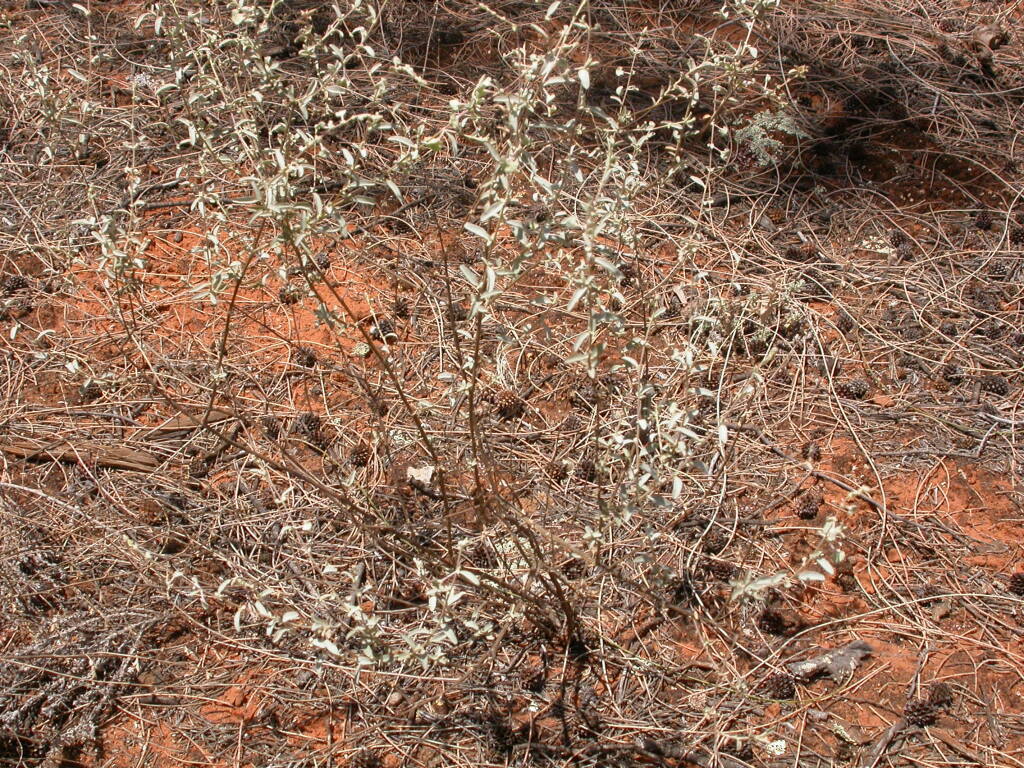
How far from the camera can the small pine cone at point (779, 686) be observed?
8.55 ft

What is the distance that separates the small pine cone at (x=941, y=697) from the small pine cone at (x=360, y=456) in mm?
2095

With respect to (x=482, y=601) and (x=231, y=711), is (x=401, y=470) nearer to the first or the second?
(x=482, y=601)

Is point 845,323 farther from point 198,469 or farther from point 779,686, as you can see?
point 198,469

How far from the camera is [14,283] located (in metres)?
3.90

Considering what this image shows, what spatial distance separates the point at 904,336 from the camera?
3629 millimetres

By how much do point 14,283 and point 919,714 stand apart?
4.11m

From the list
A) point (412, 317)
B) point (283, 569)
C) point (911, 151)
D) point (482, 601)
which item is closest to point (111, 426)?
point (283, 569)

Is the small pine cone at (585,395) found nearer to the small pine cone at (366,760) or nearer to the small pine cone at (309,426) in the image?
the small pine cone at (309,426)

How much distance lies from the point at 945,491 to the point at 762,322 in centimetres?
95

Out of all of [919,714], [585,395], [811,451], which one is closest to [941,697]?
[919,714]

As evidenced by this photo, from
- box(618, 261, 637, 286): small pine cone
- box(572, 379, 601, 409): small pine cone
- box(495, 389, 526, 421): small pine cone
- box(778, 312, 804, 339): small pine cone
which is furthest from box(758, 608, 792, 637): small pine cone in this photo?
box(618, 261, 637, 286): small pine cone

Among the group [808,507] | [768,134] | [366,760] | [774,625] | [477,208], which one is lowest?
[366,760]

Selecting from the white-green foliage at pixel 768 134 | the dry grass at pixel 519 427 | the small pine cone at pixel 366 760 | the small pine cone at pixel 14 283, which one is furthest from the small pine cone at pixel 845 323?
the small pine cone at pixel 14 283

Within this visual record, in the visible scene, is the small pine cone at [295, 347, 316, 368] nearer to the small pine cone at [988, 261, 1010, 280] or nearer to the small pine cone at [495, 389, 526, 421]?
the small pine cone at [495, 389, 526, 421]
